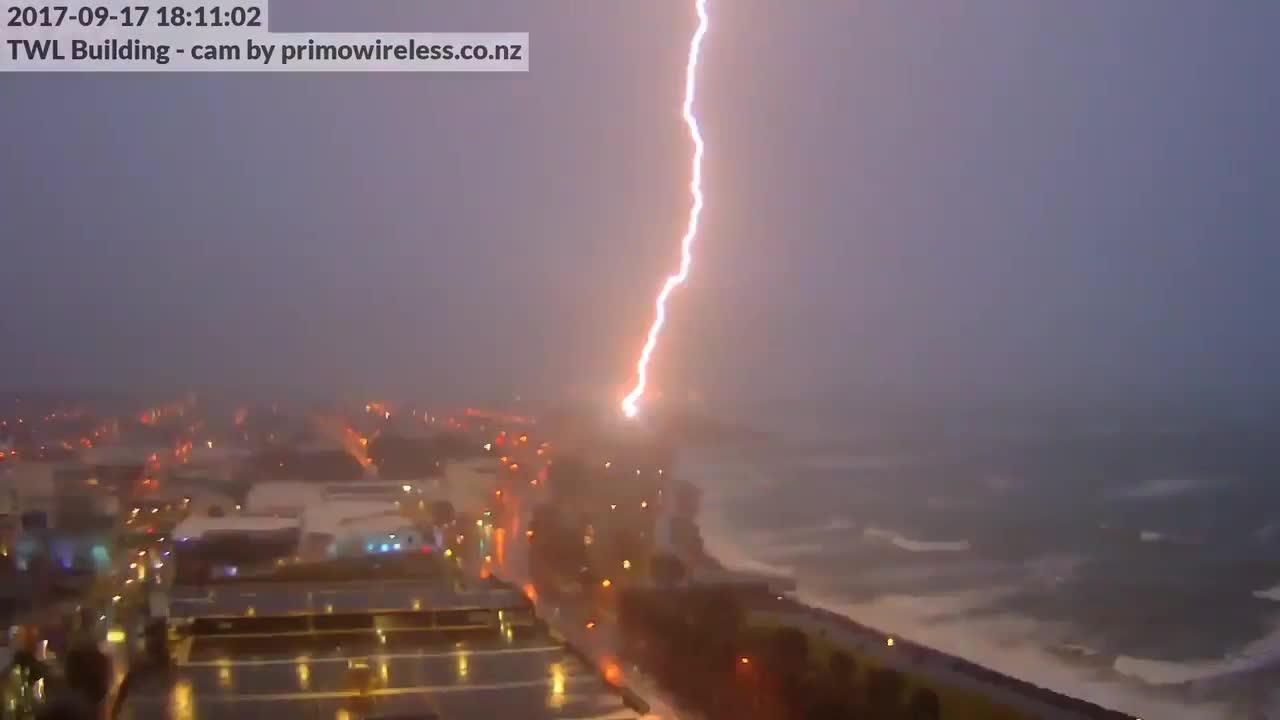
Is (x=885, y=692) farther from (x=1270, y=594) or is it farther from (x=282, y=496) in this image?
(x=1270, y=594)

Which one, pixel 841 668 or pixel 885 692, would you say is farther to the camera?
pixel 841 668

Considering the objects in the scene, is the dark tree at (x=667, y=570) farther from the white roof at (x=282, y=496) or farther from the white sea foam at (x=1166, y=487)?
the white sea foam at (x=1166, y=487)

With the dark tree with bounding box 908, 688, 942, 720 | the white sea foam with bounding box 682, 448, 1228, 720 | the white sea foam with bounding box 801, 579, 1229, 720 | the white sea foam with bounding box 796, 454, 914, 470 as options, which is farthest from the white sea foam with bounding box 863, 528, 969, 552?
the dark tree with bounding box 908, 688, 942, 720

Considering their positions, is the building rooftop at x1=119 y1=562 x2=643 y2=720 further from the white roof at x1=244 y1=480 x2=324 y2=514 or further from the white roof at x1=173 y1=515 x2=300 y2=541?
the white roof at x1=244 y1=480 x2=324 y2=514

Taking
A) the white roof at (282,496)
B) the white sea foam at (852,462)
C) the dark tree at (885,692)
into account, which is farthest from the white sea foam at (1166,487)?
the dark tree at (885,692)

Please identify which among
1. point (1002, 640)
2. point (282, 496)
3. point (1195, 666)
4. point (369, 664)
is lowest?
point (1195, 666)

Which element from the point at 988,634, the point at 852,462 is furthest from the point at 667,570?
the point at 852,462

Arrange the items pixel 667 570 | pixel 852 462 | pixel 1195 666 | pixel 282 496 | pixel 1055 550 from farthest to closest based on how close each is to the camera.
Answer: pixel 852 462, pixel 1055 550, pixel 282 496, pixel 1195 666, pixel 667 570
